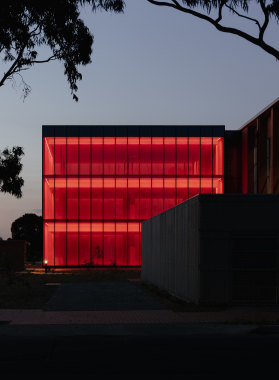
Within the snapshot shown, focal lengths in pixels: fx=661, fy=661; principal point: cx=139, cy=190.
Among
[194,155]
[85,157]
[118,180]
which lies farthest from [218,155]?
[85,157]

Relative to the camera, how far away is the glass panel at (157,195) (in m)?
65.5

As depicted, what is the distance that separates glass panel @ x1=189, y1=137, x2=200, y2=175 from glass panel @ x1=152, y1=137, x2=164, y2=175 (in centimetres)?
285

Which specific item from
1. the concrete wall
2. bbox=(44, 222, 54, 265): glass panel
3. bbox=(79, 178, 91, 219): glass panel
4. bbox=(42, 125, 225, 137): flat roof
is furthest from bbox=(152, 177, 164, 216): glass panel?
the concrete wall

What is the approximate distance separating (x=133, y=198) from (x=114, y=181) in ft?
8.35

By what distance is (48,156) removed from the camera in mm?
65875

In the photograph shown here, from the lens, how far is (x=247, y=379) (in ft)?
27.3

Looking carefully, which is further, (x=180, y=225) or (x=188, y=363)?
(x=180, y=225)

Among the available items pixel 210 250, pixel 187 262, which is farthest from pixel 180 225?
pixel 210 250

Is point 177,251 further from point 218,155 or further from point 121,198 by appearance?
point 218,155

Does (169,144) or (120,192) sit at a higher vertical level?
(169,144)

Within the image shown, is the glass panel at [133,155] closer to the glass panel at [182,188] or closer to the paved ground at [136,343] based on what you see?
the glass panel at [182,188]

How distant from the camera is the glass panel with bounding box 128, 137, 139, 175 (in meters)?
66.1

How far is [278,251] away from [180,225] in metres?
4.71

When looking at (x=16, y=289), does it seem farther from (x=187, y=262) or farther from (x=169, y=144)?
(x=169, y=144)
